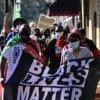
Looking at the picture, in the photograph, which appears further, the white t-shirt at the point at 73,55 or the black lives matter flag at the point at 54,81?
the white t-shirt at the point at 73,55

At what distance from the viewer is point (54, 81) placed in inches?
319

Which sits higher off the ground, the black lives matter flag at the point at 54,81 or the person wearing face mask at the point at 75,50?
the person wearing face mask at the point at 75,50

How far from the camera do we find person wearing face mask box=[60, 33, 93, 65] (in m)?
8.57

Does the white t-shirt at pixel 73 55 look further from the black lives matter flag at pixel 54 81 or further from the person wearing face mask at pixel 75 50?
the black lives matter flag at pixel 54 81

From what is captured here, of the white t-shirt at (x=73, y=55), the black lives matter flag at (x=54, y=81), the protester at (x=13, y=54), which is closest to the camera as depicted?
the black lives matter flag at (x=54, y=81)

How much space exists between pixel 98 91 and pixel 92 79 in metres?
0.46

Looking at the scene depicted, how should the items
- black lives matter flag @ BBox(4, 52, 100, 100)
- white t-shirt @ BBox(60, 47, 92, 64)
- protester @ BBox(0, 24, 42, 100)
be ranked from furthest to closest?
white t-shirt @ BBox(60, 47, 92, 64) < protester @ BBox(0, 24, 42, 100) < black lives matter flag @ BBox(4, 52, 100, 100)

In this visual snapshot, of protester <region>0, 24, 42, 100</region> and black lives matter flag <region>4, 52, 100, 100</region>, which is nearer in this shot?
black lives matter flag <region>4, 52, 100, 100</region>

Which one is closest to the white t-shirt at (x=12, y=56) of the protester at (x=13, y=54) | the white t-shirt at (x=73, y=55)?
the protester at (x=13, y=54)

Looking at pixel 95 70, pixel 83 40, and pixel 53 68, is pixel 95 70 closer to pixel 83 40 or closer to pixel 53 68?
pixel 53 68

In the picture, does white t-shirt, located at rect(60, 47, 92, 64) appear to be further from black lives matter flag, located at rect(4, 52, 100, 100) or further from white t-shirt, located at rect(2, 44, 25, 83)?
white t-shirt, located at rect(2, 44, 25, 83)

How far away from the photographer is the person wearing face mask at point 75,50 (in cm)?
857

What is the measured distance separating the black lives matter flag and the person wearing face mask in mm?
220

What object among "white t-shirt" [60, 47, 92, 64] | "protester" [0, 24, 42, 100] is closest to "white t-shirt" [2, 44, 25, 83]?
"protester" [0, 24, 42, 100]
